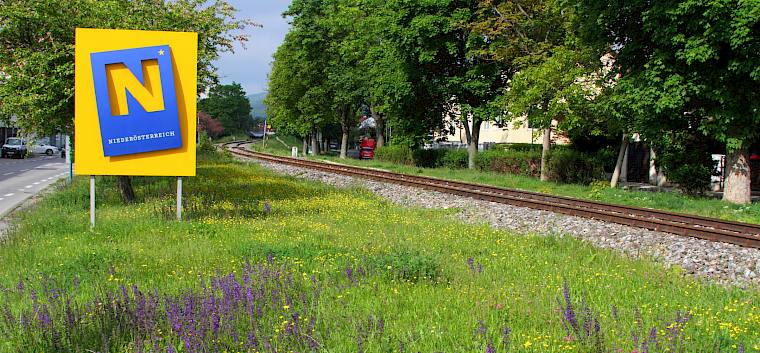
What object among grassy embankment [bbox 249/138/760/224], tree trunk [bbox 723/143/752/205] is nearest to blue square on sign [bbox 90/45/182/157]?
grassy embankment [bbox 249/138/760/224]

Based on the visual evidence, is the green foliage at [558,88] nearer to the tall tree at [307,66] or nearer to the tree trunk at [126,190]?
the tree trunk at [126,190]

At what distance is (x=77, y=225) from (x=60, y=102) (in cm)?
366

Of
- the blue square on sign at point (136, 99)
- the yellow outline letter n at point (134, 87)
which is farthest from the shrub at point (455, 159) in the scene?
the yellow outline letter n at point (134, 87)

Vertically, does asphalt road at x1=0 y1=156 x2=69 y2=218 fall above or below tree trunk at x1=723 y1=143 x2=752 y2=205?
below

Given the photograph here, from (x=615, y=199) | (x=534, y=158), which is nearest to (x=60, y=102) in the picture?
(x=615, y=199)

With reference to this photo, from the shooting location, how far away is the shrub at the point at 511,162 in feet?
109

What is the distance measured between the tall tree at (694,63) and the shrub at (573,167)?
7572 millimetres

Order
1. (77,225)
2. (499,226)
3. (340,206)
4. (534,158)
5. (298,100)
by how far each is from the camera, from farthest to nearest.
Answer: (298,100) → (534,158) → (340,206) → (499,226) → (77,225)

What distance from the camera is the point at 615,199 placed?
21.4 m

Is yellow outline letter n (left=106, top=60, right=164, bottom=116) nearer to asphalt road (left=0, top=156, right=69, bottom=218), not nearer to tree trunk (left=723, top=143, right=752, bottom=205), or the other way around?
asphalt road (left=0, top=156, right=69, bottom=218)

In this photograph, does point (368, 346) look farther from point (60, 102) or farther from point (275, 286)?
point (60, 102)

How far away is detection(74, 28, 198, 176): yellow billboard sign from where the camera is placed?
12.7 m

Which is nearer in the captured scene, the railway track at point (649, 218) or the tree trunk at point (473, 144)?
the railway track at point (649, 218)

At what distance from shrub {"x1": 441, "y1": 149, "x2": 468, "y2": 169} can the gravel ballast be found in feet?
63.3
